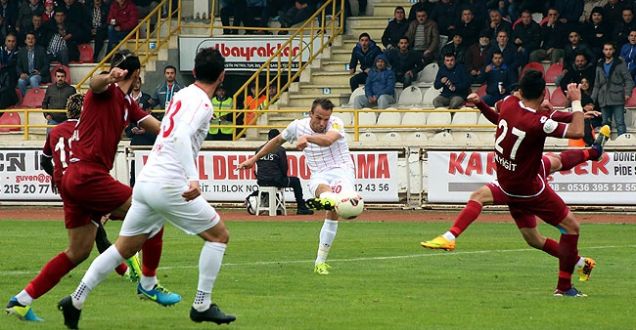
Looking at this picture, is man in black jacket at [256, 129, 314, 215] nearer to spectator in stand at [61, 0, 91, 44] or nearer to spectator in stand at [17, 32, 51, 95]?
spectator in stand at [17, 32, 51, 95]

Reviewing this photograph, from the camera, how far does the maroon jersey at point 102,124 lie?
11195 millimetres

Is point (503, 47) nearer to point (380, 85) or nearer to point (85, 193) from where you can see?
point (380, 85)

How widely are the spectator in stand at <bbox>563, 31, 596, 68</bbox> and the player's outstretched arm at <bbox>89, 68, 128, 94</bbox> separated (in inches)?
763

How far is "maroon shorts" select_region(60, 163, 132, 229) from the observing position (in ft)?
37.1

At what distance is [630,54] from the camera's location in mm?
29156

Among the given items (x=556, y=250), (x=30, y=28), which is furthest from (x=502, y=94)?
(x=556, y=250)

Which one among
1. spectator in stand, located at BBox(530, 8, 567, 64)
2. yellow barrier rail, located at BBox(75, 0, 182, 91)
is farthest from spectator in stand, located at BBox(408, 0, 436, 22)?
yellow barrier rail, located at BBox(75, 0, 182, 91)

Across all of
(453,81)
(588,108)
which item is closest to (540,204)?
(588,108)

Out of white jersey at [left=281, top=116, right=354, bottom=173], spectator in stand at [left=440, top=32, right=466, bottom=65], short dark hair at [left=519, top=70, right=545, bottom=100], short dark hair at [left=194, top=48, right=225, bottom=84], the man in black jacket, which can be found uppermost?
short dark hair at [left=194, top=48, right=225, bottom=84]

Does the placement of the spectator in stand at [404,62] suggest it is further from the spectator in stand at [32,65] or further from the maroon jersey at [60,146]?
the maroon jersey at [60,146]

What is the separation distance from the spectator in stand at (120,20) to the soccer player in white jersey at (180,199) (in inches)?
1031

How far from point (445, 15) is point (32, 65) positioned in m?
10.7

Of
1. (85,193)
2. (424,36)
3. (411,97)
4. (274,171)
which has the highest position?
(424,36)

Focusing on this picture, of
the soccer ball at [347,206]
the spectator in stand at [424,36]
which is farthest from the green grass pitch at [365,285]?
the spectator in stand at [424,36]
